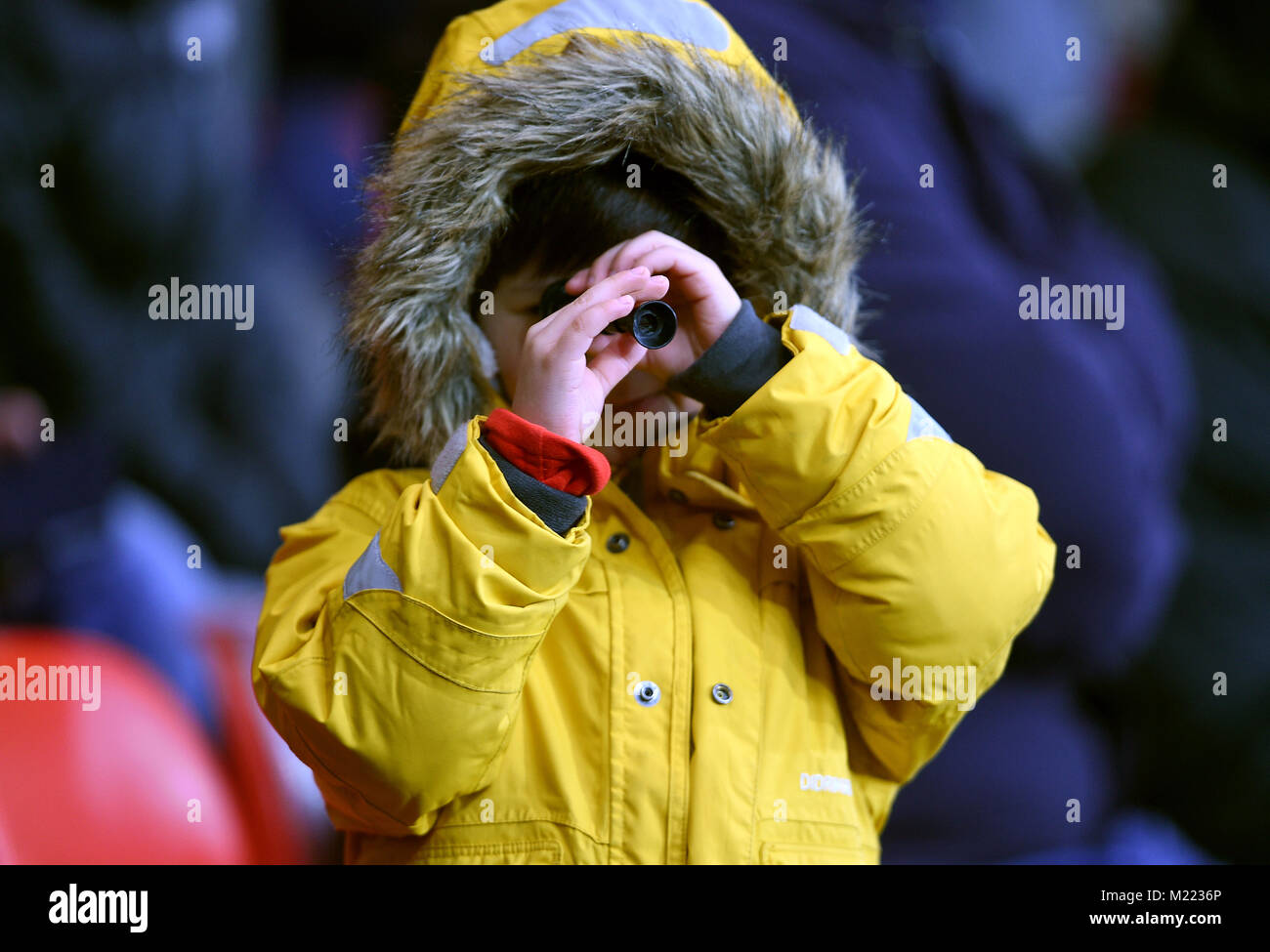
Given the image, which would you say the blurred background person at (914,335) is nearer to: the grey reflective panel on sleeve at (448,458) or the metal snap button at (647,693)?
the grey reflective panel on sleeve at (448,458)

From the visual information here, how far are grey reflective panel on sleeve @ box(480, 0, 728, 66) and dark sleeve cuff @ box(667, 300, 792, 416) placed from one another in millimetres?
247

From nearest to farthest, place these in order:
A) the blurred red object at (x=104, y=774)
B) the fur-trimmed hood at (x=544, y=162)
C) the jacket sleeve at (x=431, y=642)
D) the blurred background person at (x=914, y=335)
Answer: the jacket sleeve at (x=431, y=642)
the fur-trimmed hood at (x=544, y=162)
the blurred red object at (x=104, y=774)
the blurred background person at (x=914, y=335)

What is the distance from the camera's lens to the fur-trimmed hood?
0.90 metres

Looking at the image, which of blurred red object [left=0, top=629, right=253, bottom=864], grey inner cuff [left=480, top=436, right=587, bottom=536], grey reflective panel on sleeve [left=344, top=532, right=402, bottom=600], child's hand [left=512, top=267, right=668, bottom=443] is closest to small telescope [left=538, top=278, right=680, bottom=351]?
child's hand [left=512, top=267, right=668, bottom=443]

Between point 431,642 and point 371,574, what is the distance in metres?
0.06

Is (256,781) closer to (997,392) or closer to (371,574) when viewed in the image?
(371,574)

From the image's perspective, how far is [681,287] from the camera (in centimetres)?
87

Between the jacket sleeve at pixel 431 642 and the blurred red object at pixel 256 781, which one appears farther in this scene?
the blurred red object at pixel 256 781

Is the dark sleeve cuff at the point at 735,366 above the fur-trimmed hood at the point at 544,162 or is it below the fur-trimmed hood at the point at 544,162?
below

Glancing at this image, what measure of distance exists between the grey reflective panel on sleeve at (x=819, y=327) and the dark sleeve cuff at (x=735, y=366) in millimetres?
23

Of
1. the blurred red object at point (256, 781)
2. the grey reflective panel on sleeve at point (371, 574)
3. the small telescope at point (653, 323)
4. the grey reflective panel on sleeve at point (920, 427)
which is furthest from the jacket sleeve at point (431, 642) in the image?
the blurred red object at point (256, 781)

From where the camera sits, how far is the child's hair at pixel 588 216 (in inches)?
35.8

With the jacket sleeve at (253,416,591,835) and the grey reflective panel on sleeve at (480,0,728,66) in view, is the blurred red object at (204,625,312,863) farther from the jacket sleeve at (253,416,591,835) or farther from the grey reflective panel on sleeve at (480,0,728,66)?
the grey reflective panel on sleeve at (480,0,728,66)

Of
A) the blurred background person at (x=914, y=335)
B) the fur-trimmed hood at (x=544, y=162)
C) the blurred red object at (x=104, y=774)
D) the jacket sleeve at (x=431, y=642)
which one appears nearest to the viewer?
the jacket sleeve at (x=431, y=642)
